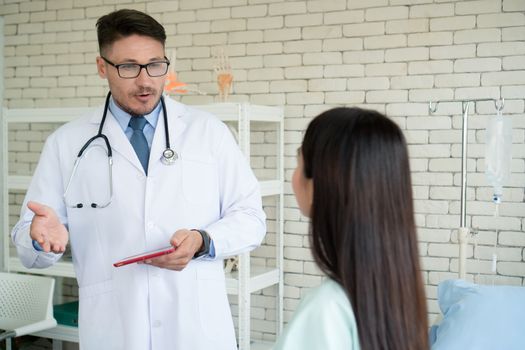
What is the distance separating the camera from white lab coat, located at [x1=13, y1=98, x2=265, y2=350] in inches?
87.9

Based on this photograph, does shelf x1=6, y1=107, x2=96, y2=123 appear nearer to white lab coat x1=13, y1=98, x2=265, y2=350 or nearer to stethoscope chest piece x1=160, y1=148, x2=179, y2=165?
white lab coat x1=13, y1=98, x2=265, y2=350

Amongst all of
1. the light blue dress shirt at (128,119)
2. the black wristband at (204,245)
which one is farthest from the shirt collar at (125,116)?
the black wristband at (204,245)

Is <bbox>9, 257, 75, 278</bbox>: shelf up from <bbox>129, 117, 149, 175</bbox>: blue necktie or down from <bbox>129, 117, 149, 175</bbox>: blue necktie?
down

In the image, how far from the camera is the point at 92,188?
2311mm

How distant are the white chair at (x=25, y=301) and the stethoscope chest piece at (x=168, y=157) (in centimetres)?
188

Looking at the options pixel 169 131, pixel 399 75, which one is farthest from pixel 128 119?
pixel 399 75

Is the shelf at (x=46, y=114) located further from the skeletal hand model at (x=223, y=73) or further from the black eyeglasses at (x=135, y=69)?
the black eyeglasses at (x=135, y=69)

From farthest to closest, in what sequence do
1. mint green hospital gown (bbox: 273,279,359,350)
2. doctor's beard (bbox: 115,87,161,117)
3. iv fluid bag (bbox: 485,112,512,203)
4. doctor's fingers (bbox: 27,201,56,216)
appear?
iv fluid bag (bbox: 485,112,512,203) → doctor's beard (bbox: 115,87,161,117) → doctor's fingers (bbox: 27,201,56,216) → mint green hospital gown (bbox: 273,279,359,350)

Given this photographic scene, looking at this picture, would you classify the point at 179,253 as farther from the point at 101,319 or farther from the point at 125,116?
the point at 125,116

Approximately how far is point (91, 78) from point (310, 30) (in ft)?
5.11

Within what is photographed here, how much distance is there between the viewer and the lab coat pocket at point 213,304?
2.28 meters

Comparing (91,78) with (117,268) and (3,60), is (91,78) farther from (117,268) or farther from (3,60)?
(117,268)

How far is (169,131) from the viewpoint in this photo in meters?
2.38

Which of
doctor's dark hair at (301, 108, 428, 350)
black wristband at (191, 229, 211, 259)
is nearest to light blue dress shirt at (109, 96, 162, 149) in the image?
black wristband at (191, 229, 211, 259)
